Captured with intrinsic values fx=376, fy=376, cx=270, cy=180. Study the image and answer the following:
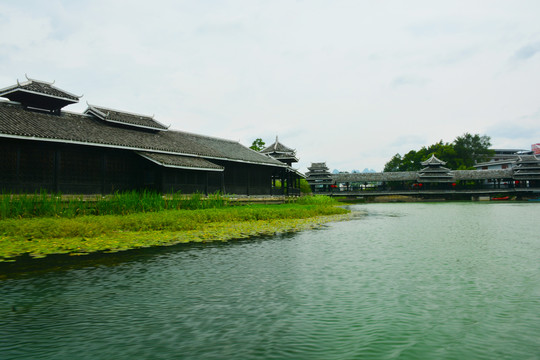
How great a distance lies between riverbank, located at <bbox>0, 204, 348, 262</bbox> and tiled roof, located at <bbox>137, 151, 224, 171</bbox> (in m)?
4.87

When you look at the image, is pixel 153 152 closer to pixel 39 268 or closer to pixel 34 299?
pixel 39 268

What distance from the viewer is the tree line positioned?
6994cm

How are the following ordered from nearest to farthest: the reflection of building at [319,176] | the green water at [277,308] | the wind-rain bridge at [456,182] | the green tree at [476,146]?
the green water at [277,308] < the wind-rain bridge at [456,182] < the reflection of building at [319,176] < the green tree at [476,146]

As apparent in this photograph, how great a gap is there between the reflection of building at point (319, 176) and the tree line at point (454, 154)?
58.8 feet

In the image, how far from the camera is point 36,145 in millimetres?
15602

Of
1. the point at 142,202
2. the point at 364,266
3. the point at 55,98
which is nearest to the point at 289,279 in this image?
the point at 364,266

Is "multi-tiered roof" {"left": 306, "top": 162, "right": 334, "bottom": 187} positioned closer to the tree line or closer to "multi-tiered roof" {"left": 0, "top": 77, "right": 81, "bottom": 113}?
the tree line

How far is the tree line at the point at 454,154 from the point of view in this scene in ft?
229

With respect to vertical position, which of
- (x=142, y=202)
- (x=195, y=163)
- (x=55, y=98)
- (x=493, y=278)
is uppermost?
(x=55, y=98)

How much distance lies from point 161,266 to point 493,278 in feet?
19.8

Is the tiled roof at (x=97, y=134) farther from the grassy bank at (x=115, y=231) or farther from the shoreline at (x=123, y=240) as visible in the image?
the shoreline at (x=123, y=240)

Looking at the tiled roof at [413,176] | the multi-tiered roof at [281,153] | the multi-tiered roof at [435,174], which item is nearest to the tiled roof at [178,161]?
the multi-tiered roof at [281,153]

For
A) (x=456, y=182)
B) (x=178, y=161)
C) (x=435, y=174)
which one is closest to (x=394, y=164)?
(x=456, y=182)

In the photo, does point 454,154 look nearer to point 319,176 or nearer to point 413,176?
point 413,176
